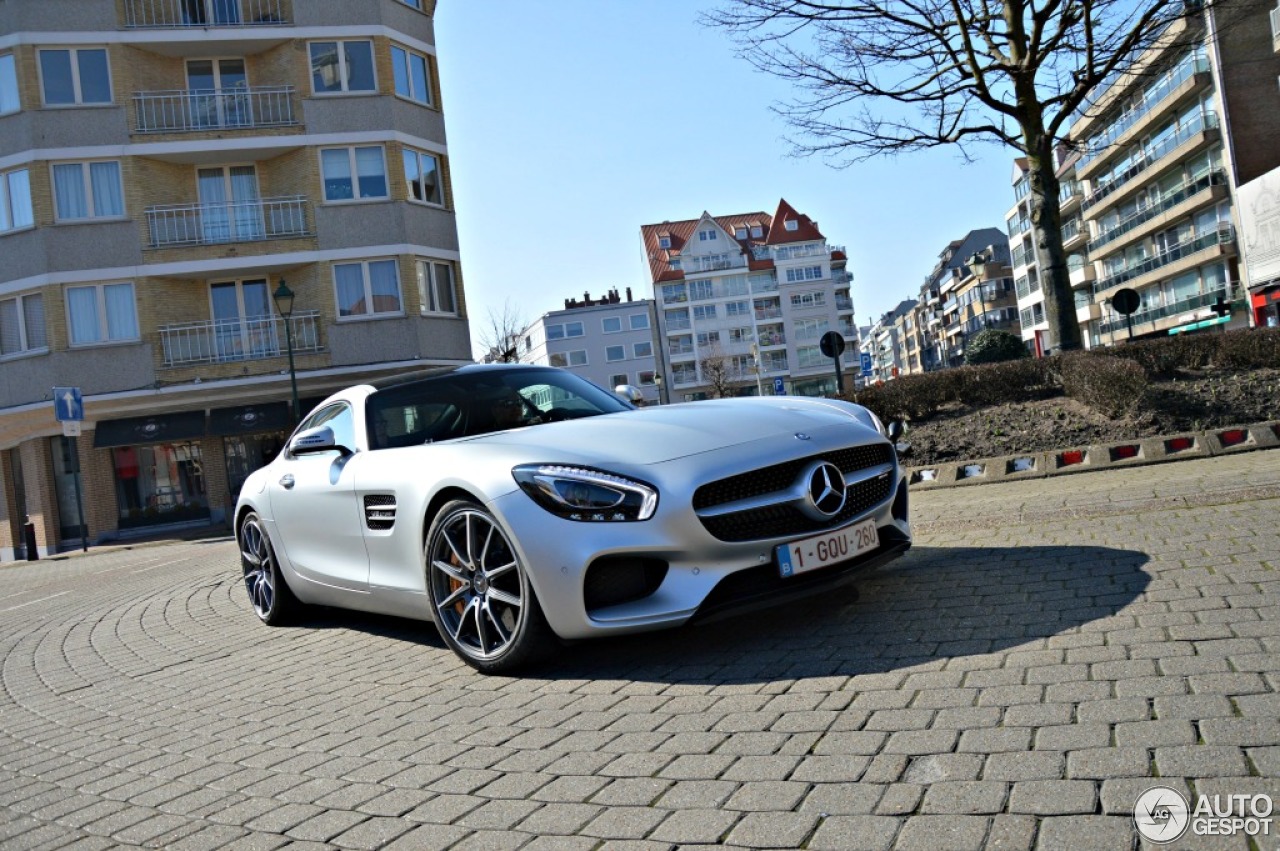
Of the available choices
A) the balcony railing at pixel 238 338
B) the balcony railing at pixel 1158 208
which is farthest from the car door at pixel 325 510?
the balcony railing at pixel 1158 208

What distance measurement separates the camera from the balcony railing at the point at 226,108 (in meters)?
29.6

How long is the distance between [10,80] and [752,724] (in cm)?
3194

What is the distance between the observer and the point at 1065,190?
83812mm

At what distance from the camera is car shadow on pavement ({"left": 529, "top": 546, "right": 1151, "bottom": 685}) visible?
153 inches

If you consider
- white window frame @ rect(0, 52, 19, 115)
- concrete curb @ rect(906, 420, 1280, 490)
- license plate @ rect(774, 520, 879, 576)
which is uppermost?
white window frame @ rect(0, 52, 19, 115)

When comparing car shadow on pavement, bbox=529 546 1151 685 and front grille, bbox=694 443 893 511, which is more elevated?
front grille, bbox=694 443 893 511

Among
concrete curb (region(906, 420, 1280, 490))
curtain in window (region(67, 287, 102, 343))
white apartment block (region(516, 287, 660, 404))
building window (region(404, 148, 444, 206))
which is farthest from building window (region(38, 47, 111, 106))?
white apartment block (region(516, 287, 660, 404))

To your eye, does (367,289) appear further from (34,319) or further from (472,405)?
(472,405)

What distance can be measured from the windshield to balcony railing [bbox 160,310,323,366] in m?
25.1

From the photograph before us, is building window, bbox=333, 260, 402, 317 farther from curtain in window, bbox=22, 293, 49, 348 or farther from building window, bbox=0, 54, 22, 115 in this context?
building window, bbox=0, 54, 22, 115

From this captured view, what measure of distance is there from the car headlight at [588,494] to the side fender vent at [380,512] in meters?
1.03

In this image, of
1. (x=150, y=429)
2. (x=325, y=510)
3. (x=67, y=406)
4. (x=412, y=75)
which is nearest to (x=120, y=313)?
(x=150, y=429)

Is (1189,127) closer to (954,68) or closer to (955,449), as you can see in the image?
(954,68)

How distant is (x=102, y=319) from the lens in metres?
28.3
